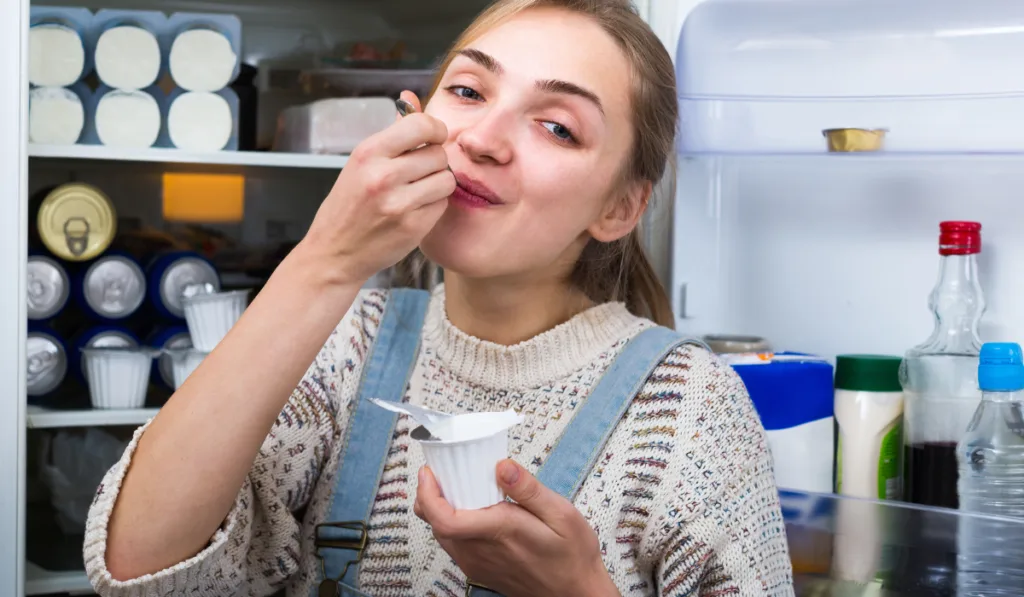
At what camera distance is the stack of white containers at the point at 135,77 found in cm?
166

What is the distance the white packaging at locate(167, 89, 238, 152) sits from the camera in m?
1.75

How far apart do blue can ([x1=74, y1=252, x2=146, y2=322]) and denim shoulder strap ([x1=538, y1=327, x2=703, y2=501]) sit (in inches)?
42.4

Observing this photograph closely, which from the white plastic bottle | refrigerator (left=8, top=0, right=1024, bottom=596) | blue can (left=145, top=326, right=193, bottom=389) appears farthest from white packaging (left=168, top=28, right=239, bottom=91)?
the white plastic bottle

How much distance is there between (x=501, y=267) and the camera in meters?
0.96

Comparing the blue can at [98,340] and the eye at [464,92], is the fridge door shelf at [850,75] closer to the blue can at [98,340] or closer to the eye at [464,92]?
the eye at [464,92]

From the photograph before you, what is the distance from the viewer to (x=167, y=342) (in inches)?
71.1

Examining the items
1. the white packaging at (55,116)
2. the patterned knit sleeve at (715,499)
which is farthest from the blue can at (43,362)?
the patterned knit sleeve at (715,499)

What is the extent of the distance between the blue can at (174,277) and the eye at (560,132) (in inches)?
41.8

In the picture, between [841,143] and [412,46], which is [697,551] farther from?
[412,46]

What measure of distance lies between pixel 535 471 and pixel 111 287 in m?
1.08

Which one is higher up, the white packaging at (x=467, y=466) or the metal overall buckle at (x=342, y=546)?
the white packaging at (x=467, y=466)

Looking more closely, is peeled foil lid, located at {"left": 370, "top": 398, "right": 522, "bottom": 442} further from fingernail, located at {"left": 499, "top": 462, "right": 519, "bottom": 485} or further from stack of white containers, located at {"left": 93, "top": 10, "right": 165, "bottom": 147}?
stack of white containers, located at {"left": 93, "top": 10, "right": 165, "bottom": 147}

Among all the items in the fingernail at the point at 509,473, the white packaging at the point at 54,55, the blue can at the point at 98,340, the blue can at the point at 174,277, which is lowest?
the fingernail at the point at 509,473

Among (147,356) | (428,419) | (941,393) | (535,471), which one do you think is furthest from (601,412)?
(147,356)
